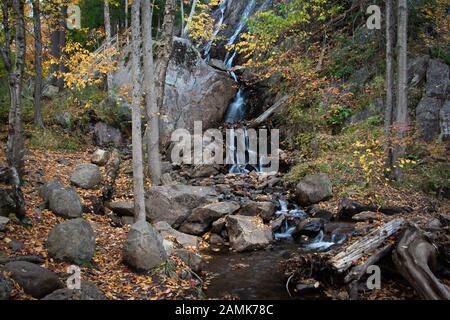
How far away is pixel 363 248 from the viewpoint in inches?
281

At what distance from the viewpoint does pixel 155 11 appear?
943 inches

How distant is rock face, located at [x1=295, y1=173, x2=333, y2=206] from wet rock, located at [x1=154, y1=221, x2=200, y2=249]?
436cm


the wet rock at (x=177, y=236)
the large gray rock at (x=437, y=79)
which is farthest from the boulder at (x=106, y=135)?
the large gray rock at (x=437, y=79)

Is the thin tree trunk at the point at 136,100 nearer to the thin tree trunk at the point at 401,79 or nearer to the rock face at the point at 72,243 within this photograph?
the rock face at the point at 72,243

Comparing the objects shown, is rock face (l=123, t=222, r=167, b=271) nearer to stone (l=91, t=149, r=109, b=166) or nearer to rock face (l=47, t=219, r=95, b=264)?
rock face (l=47, t=219, r=95, b=264)

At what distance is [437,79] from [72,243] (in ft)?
47.2

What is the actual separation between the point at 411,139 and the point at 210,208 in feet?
23.2

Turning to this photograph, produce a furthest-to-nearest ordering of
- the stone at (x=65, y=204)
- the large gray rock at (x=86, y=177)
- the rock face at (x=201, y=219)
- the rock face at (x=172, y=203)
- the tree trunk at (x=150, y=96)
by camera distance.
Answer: the tree trunk at (x=150, y=96), the large gray rock at (x=86, y=177), the rock face at (x=172, y=203), the rock face at (x=201, y=219), the stone at (x=65, y=204)

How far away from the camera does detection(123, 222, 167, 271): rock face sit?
7.36 meters

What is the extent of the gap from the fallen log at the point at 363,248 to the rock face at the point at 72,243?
15.7 feet

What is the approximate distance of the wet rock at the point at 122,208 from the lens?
10.6m
